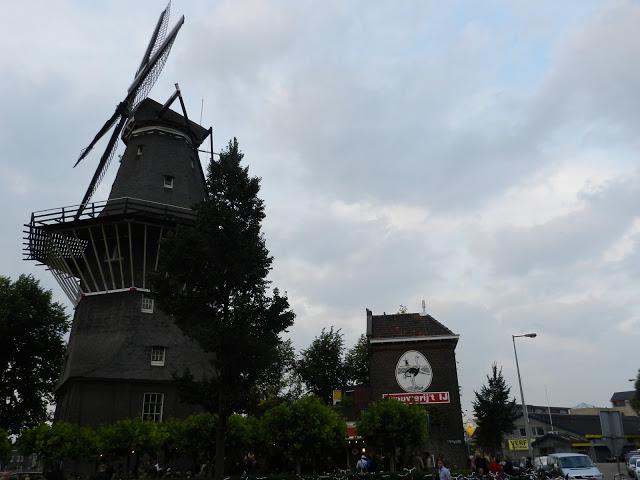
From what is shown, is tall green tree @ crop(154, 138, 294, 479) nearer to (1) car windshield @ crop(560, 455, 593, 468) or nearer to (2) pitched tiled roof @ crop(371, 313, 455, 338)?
(1) car windshield @ crop(560, 455, 593, 468)

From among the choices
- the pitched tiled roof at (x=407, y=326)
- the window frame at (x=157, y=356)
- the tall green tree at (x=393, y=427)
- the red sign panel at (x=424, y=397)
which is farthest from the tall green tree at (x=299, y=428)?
the pitched tiled roof at (x=407, y=326)

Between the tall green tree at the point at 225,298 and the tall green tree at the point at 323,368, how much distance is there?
145 ft

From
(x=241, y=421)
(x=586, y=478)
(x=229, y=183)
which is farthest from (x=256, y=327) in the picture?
(x=586, y=478)

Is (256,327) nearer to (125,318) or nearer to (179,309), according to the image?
(179,309)

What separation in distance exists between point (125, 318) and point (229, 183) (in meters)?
14.7

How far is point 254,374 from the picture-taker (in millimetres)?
21469

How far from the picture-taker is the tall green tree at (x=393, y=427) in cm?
2927

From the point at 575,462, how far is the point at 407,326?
57.1ft

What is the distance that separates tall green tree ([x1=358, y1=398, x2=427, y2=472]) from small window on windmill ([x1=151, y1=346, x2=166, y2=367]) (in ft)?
43.2

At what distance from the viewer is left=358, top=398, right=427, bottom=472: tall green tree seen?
29266mm

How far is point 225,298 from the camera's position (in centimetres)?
2198

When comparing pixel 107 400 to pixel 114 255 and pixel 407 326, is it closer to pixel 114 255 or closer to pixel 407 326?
pixel 114 255

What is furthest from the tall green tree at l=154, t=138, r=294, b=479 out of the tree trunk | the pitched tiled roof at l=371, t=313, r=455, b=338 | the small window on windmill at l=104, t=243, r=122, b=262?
the pitched tiled roof at l=371, t=313, r=455, b=338

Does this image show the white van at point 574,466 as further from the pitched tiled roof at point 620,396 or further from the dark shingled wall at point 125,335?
the pitched tiled roof at point 620,396
